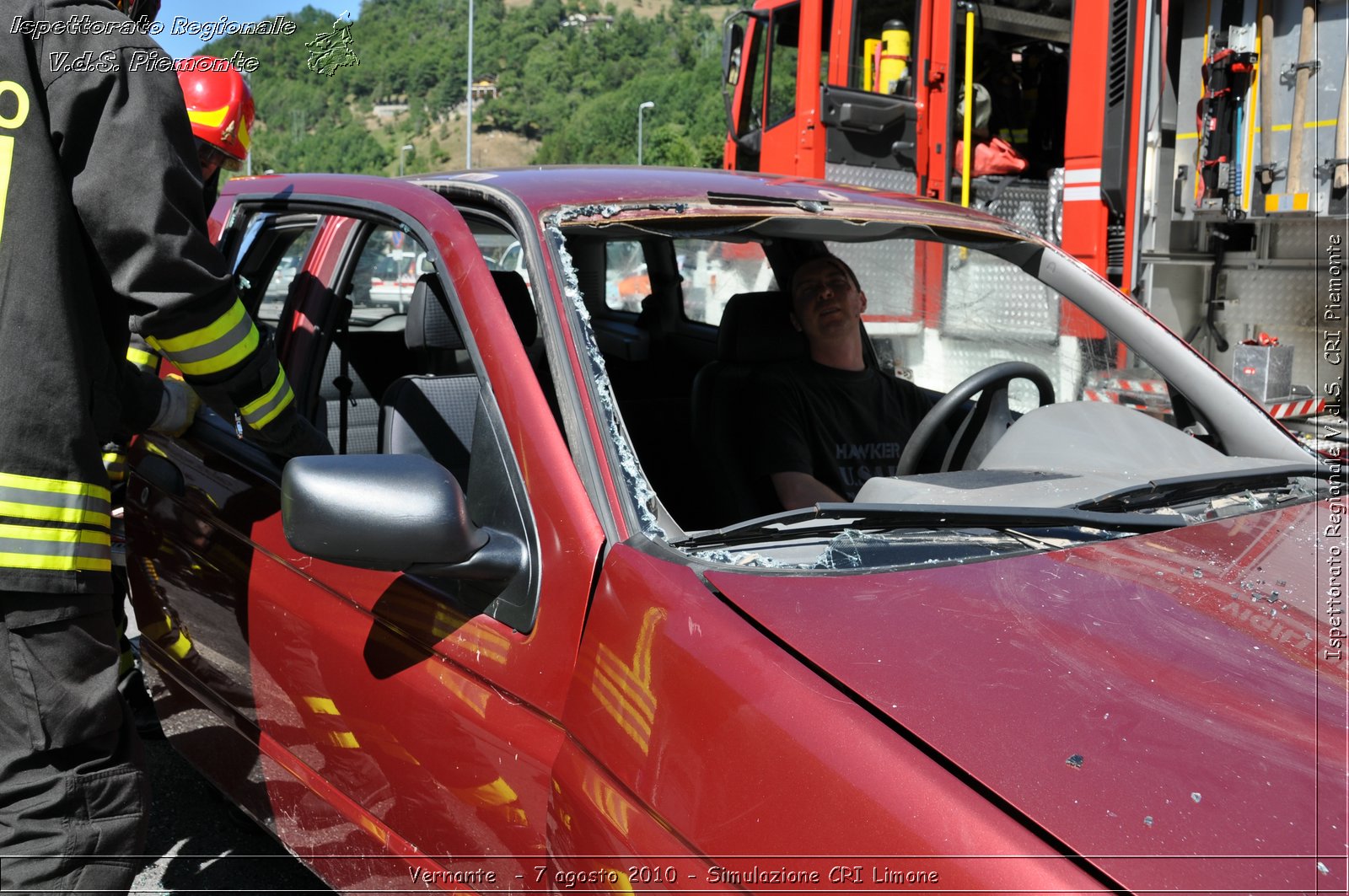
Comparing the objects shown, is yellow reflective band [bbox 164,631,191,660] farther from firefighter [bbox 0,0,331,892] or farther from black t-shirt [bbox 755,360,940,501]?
black t-shirt [bbox 755,360,940,501]

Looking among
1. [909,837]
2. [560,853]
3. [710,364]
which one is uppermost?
[710,364]

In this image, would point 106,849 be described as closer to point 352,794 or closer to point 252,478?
point 352,794

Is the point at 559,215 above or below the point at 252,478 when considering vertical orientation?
above

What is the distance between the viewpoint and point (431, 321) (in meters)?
2.49

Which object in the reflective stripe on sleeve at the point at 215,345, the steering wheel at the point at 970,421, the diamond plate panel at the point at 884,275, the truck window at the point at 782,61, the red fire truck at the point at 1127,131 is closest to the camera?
the reflective stripe on sleeve at the point at 215,345

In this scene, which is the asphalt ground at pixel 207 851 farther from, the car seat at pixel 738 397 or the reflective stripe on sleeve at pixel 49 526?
the car seat at pixel 738 397

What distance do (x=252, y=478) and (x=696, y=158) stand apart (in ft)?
140

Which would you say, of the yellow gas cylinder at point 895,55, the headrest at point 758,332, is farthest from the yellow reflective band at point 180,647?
the yellow gas cylinder at point 895,55

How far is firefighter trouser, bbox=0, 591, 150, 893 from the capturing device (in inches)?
69.0

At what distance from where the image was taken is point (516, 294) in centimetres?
197

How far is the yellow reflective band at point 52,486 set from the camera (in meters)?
1.76

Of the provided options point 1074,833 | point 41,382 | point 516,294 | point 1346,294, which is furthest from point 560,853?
point 1346,294

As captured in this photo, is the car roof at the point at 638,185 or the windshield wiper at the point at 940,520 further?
the car roof at the point at 638,185

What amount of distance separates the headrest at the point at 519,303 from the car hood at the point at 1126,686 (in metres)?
0.62
